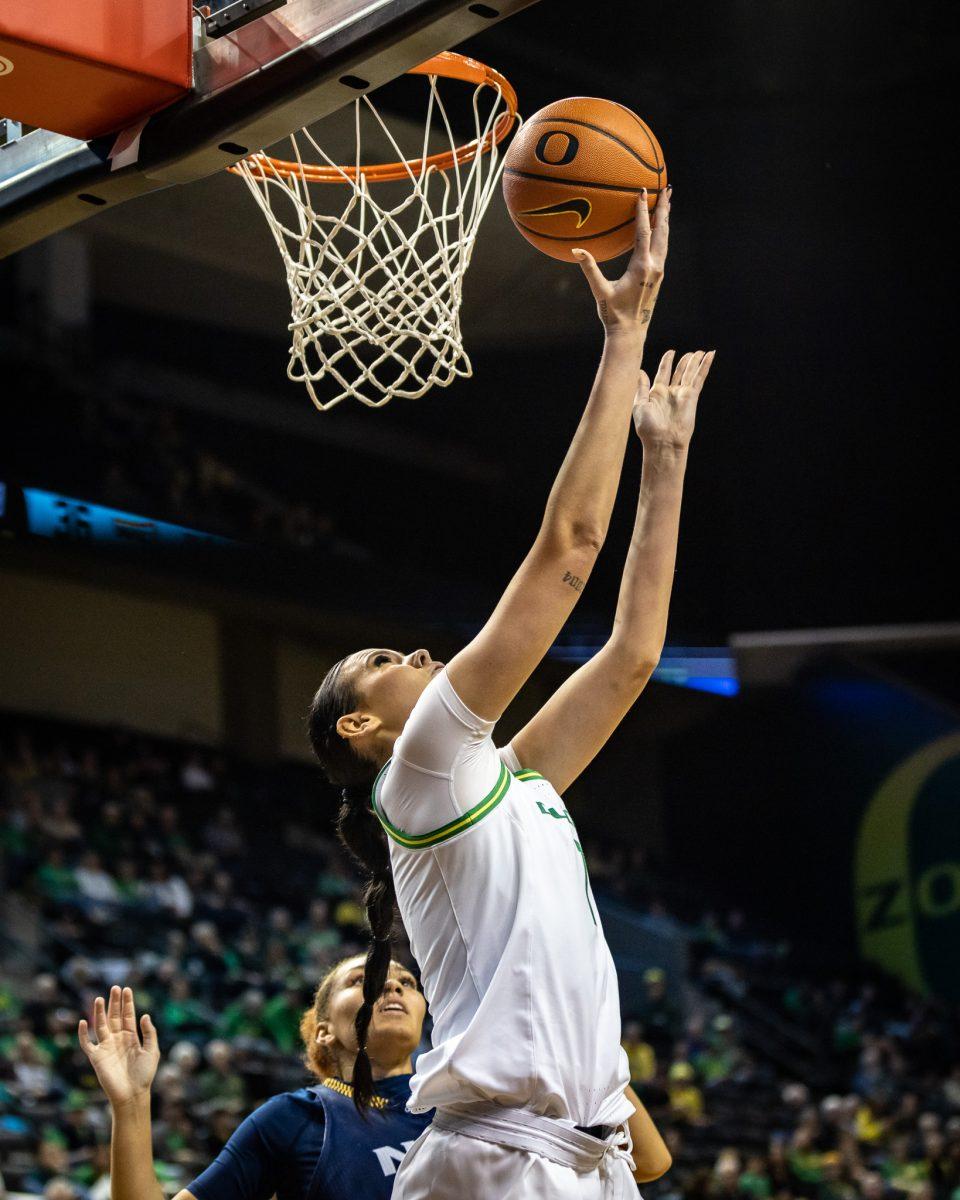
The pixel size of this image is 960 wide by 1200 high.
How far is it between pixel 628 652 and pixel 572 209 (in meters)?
0.86

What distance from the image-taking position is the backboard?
2402 mm

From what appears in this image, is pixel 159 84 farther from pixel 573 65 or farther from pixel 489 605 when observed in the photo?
pixel 489 605

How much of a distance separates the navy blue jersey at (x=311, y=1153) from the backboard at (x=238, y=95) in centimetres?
166

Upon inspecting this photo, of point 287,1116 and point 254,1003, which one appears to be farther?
point 254,1003

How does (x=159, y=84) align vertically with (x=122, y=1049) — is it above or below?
above

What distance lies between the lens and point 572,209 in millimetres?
2799

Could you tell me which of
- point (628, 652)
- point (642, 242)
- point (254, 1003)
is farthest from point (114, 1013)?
point (254, 1003)

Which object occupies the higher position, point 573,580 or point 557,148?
point 557,148

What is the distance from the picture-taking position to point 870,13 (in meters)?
11.9

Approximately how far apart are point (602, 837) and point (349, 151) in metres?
10.5

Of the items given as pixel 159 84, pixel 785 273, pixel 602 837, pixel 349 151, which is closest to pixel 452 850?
pixel 159 84

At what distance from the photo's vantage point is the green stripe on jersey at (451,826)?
7.05 feet

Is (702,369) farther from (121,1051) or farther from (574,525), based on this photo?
(121,1051)

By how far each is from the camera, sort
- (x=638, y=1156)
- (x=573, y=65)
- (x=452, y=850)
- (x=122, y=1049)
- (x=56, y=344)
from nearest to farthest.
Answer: (x=452, y=850) < (x=122, y=1049) < (x=638, y=1156) < (x=573, y=65) < (x=56, y=344)
